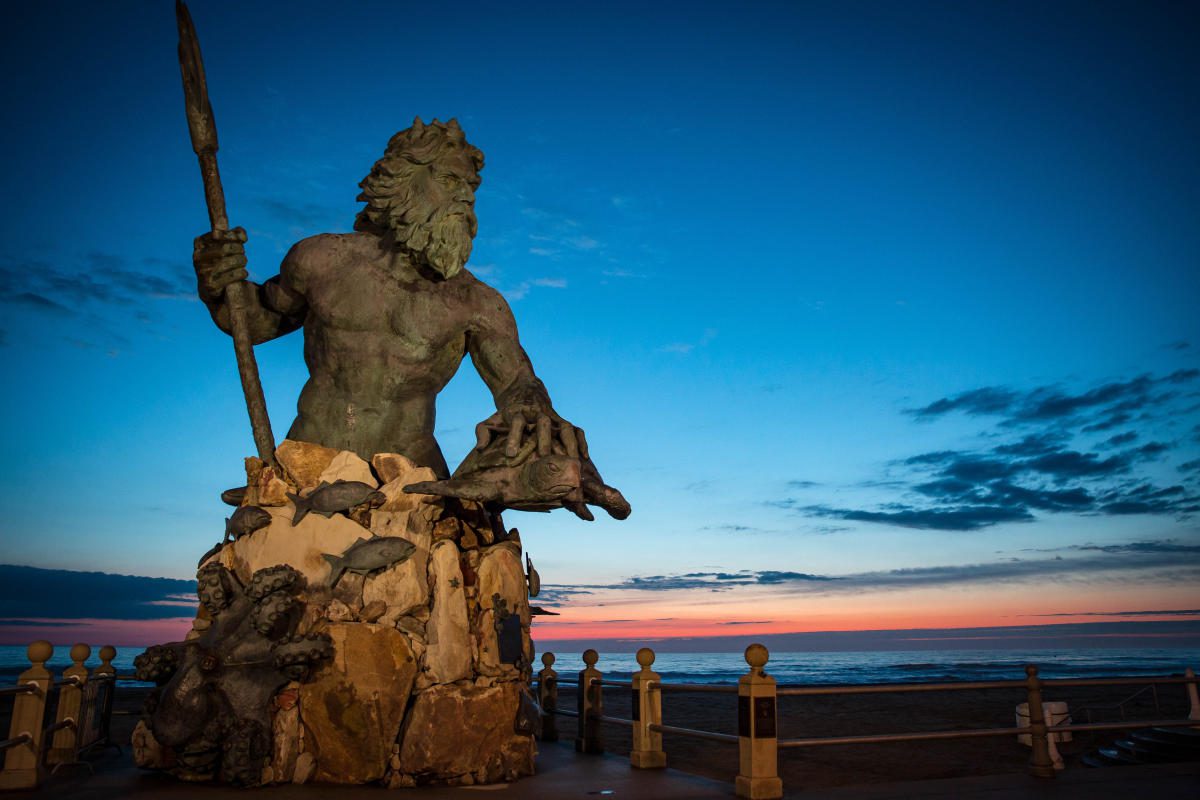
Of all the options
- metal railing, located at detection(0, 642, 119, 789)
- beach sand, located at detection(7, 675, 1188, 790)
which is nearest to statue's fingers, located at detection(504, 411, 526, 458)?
metal railing, located at detection(0, 642, 119, 789)

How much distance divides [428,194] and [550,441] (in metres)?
1.63

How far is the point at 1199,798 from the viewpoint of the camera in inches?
193

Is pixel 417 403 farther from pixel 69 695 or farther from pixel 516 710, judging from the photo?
pixel 69 695

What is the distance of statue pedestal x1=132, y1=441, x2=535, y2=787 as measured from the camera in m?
4.56

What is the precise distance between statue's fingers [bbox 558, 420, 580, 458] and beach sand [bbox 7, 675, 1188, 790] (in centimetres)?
352

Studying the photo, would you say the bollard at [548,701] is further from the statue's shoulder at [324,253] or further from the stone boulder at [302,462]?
the statue's shoulder at [324,253]

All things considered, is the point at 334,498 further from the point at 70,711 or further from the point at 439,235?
the point at 70,711

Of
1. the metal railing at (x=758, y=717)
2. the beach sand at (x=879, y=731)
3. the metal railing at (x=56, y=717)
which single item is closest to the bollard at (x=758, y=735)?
the metal railing at (x=758, y=717)

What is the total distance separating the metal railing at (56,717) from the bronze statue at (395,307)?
207 centimetres

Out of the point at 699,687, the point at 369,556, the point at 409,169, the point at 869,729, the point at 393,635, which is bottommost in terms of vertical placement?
the point at 869,729

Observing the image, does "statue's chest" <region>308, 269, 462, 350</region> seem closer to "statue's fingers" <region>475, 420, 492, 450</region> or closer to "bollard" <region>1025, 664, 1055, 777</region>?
"statue's fingers" <region>475, 420, 492, 450</region>

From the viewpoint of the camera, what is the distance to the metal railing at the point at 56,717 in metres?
5.00

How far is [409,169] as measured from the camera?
5.09 metres

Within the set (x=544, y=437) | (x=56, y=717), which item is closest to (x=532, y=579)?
(x=544, y=437)
